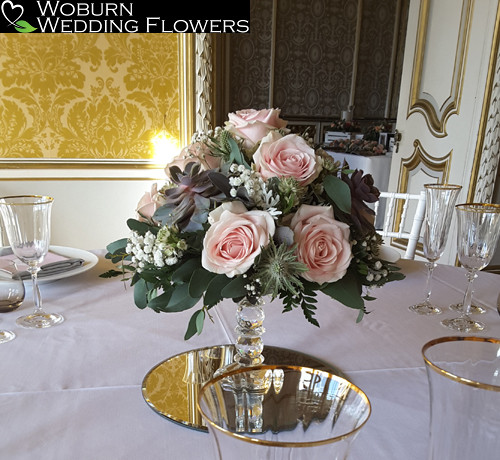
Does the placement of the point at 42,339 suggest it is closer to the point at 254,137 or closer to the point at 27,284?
the point at 27,284

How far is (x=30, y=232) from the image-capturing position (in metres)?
0.86

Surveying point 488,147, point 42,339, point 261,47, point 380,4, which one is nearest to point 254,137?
point 42,339

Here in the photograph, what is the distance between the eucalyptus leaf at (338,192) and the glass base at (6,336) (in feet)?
1.95

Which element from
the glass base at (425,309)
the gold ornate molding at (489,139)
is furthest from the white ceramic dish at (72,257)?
the gold ornate molding at (489,139)

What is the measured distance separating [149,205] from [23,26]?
1984 mm

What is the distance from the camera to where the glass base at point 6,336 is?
799 millimetres

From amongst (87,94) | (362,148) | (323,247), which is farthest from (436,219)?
(362,148)

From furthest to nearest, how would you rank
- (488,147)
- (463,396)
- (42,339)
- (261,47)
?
(261,47), (488,147), (42,339), (463,396)

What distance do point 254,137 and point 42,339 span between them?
0.51 meters

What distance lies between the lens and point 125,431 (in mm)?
571

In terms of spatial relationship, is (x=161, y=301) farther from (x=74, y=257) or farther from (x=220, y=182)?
(x=74, y=257)

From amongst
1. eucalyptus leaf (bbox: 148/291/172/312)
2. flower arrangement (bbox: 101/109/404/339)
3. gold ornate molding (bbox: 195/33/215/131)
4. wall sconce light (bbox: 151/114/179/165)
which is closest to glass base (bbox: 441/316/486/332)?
flower arrangement (bbox: 101/109/404/339)

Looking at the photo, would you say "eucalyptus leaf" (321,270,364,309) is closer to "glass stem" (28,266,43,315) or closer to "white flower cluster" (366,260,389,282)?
"white flower cluster" (366,260,389,282)

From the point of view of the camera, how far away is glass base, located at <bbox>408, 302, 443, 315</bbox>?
98 cm
